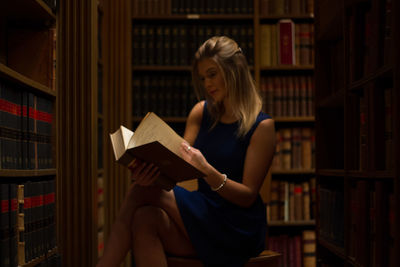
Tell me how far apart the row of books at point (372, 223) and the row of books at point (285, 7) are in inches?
67.7

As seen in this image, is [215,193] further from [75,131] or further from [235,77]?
[75,131]

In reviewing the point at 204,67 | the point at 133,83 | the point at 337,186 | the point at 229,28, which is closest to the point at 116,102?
the point at 133,83

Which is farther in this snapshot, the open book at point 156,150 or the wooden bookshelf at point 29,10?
the wooden bookshelf at point 29,10

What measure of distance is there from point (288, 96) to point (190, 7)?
866 millimetres

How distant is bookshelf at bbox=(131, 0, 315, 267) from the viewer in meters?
3.07

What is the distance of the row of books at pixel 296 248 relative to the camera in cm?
307

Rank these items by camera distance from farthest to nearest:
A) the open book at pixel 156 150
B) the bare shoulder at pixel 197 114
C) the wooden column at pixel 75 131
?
1. the bare shoulder at pixel 197 114
2. the wooden column at pixel 75 131
3. the open book at pixel 156 150

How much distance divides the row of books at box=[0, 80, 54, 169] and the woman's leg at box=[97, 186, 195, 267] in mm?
343

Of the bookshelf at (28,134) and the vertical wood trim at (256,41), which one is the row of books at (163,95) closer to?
the vertical wood trim at (256,41)

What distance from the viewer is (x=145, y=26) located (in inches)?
121

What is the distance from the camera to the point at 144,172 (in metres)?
1.50

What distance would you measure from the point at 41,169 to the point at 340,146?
129cm

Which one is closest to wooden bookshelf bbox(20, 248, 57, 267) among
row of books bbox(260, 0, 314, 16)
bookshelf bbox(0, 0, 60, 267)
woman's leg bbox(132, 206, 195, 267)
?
bookshelf bbox(0, 0, 60, 267)

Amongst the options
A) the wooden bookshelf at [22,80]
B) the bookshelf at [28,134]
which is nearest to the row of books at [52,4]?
the bookshelf at [28,134]
